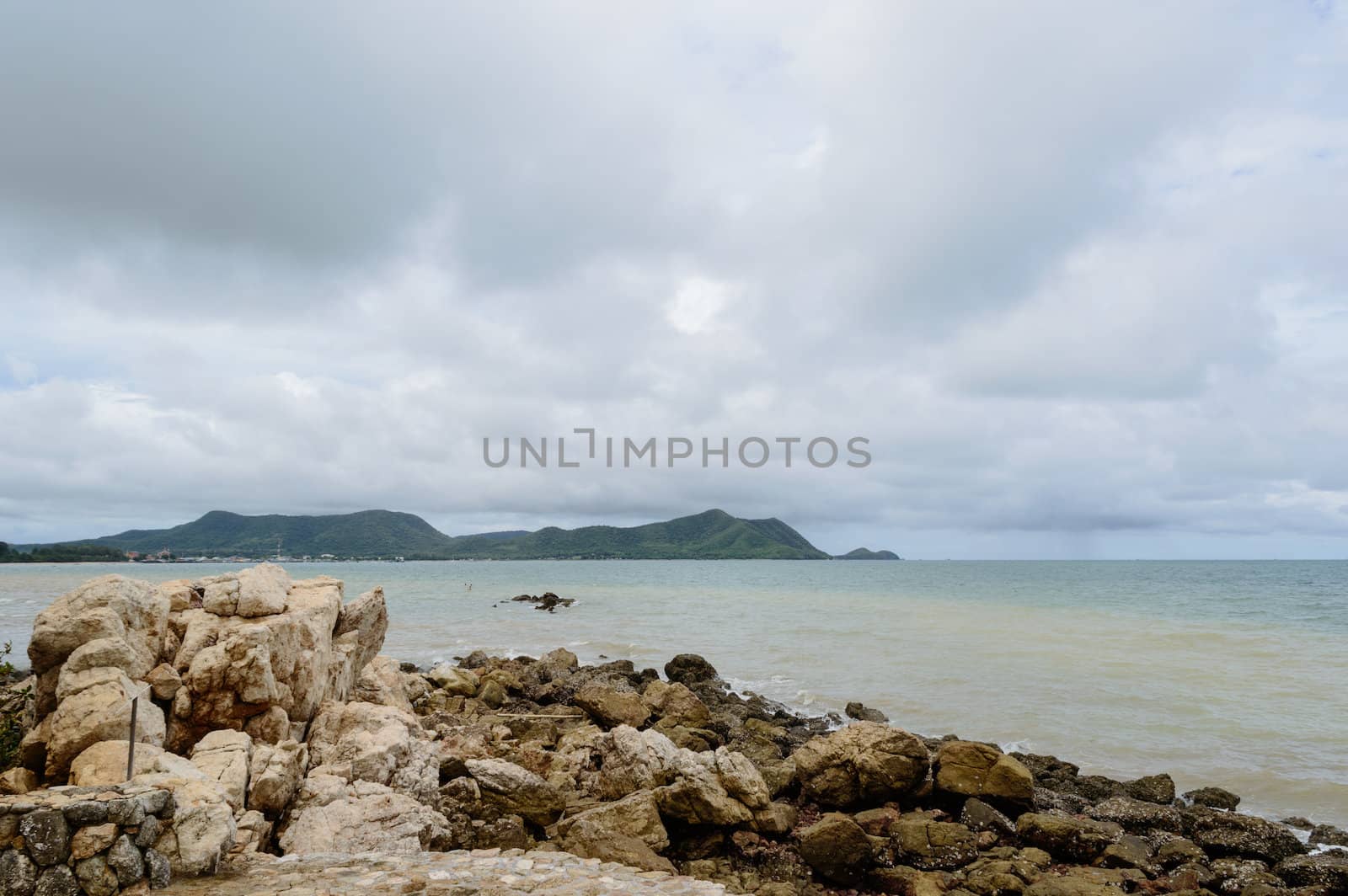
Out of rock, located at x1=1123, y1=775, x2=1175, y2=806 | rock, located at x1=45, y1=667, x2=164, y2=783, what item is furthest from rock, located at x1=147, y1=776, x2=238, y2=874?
rock, located at x1=1123, y1=775, x2=1175, y2=806

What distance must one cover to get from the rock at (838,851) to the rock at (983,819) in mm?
2236

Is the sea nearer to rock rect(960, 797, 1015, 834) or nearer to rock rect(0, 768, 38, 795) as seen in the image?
rock rect(960, 797, 1015, 834)

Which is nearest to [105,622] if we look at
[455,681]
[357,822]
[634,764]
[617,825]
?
[357,822]

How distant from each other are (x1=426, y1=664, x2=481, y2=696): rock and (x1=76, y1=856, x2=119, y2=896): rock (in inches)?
581

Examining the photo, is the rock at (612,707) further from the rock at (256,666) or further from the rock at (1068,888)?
the rock at (1068,888)

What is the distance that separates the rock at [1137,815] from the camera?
12117 millimetres

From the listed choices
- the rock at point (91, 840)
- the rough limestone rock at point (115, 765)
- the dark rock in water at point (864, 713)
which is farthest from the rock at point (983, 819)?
the rock at point (91, 840)

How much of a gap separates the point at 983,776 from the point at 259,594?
12555 millimetres

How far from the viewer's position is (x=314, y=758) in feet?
35.2

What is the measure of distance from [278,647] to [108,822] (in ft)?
16.1

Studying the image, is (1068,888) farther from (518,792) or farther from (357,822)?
(357,822)

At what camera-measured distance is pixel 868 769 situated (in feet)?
40.2

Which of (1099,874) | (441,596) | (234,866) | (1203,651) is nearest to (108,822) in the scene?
(234,866)

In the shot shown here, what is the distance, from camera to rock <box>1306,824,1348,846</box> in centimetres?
1209
